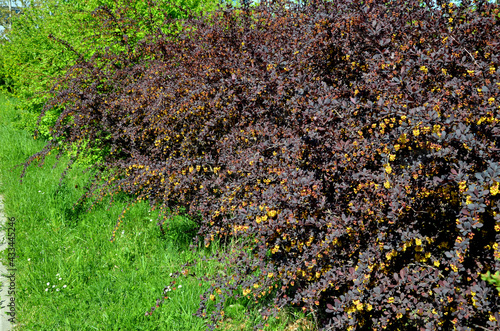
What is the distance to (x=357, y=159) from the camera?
7.73ft

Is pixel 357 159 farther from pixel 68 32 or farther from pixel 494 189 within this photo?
pixel 68 32

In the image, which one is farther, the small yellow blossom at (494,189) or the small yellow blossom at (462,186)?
the small yellow blossom at (462,186)

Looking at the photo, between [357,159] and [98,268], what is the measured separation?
2.84 meters

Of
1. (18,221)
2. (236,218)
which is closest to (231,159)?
(236,218)

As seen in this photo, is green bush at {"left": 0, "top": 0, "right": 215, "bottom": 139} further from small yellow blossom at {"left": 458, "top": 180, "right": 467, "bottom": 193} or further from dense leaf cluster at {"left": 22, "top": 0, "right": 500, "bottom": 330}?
small yellow blossom at {"left": 458, "top": 180, "right": 467, "bottom": 193}

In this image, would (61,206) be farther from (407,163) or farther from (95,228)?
(407,163)

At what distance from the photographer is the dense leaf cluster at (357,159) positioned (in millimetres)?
1939

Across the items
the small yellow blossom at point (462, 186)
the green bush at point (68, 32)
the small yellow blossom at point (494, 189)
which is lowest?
the small yellow blossom at point (462, 186)

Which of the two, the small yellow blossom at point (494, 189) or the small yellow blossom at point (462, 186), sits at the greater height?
the small yellow blossom at point (494, 189)

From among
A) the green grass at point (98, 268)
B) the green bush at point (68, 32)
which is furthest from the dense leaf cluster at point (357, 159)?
the green bush at point (68, 32)

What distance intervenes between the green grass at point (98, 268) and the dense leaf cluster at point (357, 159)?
352 mm

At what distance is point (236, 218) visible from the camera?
122 inches

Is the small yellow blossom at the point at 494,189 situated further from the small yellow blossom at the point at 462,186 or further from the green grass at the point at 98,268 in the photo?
the green grass at the point at 98,268

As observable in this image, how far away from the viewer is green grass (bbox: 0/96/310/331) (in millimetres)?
2947
